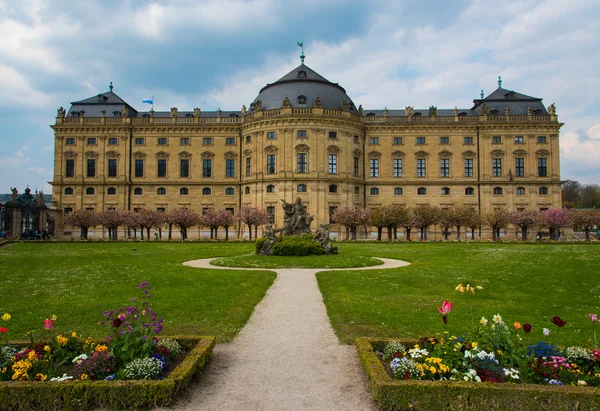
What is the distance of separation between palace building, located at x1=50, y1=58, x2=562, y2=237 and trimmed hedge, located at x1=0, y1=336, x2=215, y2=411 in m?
57.5

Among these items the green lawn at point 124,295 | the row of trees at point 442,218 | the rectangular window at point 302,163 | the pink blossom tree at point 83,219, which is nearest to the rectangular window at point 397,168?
the row of trees at point 442,218

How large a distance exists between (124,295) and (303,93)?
52.6 m

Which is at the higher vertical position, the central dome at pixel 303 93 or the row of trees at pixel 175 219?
the central dome at pixel 303 93

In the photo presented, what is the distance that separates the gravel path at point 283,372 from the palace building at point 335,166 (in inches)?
2101

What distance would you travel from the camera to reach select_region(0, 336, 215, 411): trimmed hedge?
6.55 metres

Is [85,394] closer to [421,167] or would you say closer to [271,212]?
[271,212]

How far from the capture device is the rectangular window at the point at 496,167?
67.4 m

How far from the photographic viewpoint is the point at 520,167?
67.1 meters

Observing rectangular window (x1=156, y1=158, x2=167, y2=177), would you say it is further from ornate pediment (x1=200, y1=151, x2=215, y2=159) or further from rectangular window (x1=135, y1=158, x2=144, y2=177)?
ornate pediment (x1=200, y1=151, x2=215, y2=159)

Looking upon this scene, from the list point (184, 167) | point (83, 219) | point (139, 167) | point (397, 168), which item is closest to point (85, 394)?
point (83, 219)

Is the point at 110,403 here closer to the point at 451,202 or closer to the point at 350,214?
the point at 350,214

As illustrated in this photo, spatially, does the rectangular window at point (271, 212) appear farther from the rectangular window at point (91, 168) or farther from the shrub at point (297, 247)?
the shrub at point (297, 247)

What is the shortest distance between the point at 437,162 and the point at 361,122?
1348cm

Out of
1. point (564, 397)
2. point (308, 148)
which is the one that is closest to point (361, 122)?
point (308, 148)
